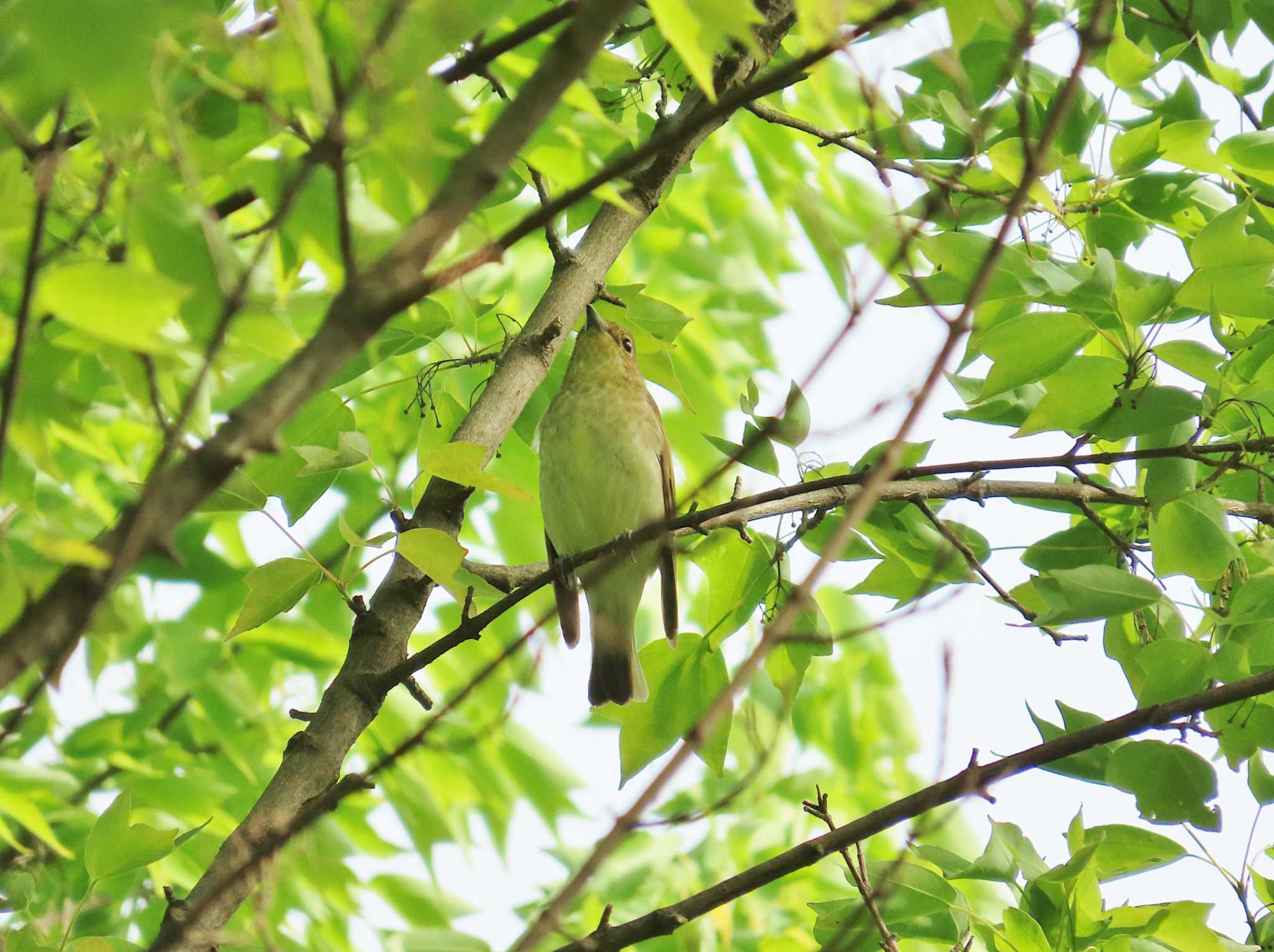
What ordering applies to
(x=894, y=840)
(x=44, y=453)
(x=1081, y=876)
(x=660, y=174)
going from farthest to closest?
(x=894, y=840)
(x=660, y=174)
(x=1081, y=876)
(x=44, y=453)

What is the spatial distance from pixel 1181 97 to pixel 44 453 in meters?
2.97

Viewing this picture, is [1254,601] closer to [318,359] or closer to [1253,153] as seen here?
[1253,153]

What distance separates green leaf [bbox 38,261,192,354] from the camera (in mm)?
1095

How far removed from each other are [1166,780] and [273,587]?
1.85 meters

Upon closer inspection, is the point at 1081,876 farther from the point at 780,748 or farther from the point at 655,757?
the point at 780,748

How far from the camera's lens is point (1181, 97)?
130 inches

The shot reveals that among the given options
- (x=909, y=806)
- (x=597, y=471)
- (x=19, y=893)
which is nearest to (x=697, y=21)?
(x=909, y=806)

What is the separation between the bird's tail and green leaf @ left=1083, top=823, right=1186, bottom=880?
254 cm

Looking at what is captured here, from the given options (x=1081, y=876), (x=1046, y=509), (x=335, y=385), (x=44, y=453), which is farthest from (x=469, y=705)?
(x=44, y=453)

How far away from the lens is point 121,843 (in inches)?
92.0

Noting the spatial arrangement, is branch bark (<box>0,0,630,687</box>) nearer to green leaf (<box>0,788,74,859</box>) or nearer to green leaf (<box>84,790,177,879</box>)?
green leaf (<box>84,790,177,879</box>)

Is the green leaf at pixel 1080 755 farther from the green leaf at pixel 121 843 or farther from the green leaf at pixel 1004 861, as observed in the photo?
the green leaf at pixel 121 843

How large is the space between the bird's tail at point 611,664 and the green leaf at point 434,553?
293 cm

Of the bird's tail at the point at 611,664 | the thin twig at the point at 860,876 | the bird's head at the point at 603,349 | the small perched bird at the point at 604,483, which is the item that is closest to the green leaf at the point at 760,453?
the thin twig at the point at 860,876
